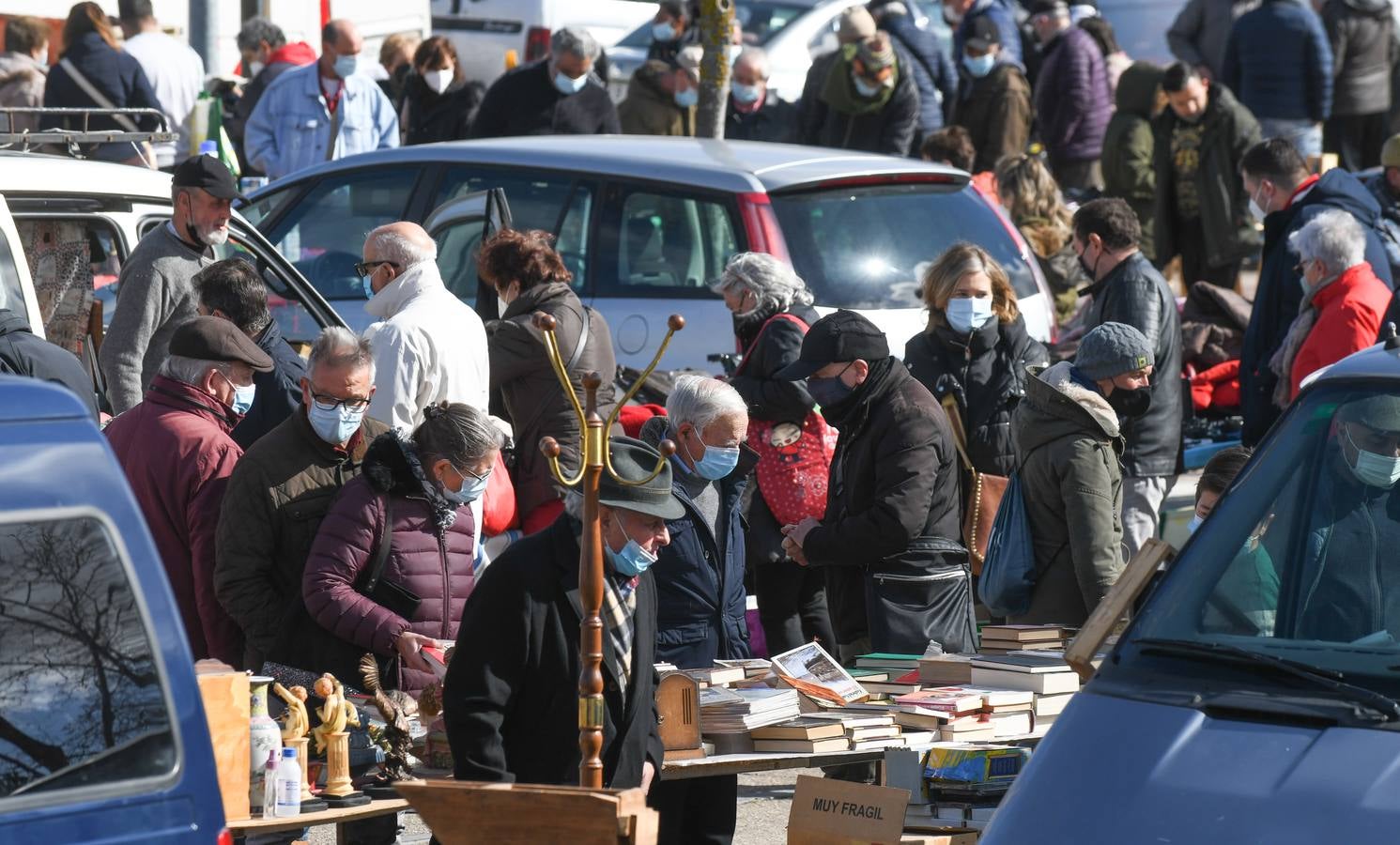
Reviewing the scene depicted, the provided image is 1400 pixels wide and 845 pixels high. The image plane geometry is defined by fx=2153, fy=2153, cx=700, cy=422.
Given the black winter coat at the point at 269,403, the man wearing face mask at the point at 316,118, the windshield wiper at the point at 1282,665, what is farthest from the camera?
the man wearing face mask at the point at 316,118

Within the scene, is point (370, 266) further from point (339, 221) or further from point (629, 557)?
point (339, 221)

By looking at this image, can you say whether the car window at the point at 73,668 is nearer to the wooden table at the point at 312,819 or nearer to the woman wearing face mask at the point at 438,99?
the wooden table at the point at 312,819

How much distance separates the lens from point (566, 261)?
10430 millimetres

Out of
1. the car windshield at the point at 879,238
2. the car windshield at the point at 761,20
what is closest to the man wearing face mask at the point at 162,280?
the car windshield at the point at 879,238

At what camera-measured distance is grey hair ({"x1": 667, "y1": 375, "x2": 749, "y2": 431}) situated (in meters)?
6.50

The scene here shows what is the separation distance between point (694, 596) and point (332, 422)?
118 cm

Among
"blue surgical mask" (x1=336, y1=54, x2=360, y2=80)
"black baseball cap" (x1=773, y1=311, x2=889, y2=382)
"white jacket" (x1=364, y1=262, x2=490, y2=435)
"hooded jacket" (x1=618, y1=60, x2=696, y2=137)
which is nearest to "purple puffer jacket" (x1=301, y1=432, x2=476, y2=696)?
"white jacket" (x1=364, y1=262, x2=490, y2=435)

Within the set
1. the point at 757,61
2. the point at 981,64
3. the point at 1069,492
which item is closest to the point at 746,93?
the point at 757,61

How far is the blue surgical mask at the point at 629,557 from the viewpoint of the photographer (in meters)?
4.96

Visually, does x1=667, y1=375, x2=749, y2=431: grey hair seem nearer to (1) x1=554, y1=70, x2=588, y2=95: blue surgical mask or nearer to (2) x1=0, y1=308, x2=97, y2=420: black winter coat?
(2) x1=0, y1=308, x2=97, y2=420: black winter coat

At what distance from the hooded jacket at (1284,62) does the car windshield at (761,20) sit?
5828 mm

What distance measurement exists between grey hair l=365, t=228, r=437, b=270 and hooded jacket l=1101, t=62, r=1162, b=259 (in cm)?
813

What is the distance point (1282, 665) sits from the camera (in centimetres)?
425

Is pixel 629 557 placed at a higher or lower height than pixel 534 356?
lower
